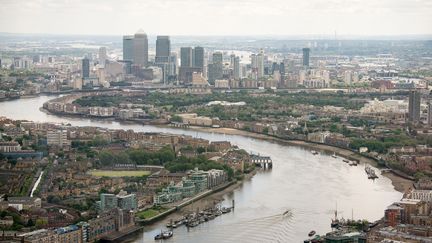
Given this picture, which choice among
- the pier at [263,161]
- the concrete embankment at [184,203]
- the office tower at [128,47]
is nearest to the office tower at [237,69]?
the office tower at [128,47]

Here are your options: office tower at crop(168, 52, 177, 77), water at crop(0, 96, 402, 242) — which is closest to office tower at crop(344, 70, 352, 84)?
office tower at crop(168, 52, 177, 77)

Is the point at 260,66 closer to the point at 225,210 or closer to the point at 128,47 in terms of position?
the point at 128,47

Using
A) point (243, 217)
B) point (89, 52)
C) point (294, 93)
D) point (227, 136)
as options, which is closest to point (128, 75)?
point (294, 93)

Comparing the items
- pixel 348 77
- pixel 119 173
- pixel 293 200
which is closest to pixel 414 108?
pixel 119 173

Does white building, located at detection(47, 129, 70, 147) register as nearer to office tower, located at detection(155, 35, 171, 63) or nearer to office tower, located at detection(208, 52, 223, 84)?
office tower, located at detection(208, 52, 223, 84)

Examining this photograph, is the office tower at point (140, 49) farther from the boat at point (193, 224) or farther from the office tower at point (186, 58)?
the boat at point (193, 224)
